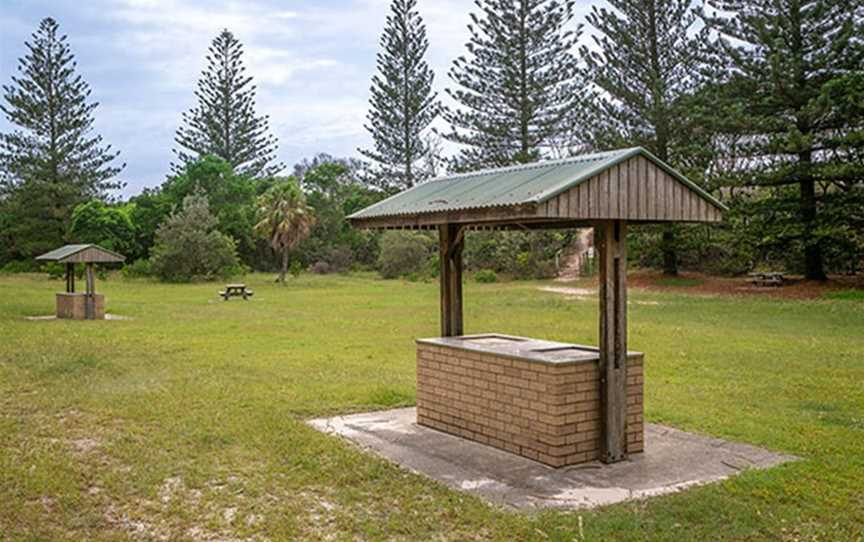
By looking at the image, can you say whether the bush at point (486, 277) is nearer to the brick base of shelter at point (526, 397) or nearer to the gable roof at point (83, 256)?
the gable roof at point (83, 256)

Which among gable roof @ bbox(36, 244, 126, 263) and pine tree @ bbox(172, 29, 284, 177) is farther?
pine tree @ bbox(172, 29, 284, 177)

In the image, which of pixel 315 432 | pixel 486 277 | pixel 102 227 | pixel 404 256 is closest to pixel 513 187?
pixel 315 432

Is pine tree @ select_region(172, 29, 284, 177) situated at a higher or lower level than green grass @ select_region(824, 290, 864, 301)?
higher

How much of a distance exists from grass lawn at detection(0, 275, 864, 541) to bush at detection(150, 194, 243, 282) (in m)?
16.4

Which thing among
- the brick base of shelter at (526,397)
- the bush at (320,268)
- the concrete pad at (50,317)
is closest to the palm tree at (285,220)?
the bush at (320,268)

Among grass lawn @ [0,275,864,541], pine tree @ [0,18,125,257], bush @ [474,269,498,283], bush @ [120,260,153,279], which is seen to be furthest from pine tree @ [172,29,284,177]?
grass lawn @ [0,275,864,541]

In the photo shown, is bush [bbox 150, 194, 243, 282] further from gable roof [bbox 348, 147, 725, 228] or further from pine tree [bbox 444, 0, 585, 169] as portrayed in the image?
gable roof [bbox 348, 147, 725, 228]

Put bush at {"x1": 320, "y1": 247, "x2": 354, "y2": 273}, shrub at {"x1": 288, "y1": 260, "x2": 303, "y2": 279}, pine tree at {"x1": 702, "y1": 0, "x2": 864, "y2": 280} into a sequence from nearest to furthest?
pine tree at {"x1": 702, "y1": 0, "x2": 864, "y2": 280}
shrub at {"x1": 288, "y1": 260, "x2": 303, "y2": 279}
bush at {"x1": 320, "y1": 247, "x2": 354, "y2": 273}

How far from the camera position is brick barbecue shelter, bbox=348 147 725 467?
4.85m

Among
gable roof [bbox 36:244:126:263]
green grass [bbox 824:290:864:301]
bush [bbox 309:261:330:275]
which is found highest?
gable roof [bbox 36:244:126:263]

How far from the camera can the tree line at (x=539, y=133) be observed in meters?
21.5

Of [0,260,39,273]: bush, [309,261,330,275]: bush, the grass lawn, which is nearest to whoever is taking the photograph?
the grass lawn

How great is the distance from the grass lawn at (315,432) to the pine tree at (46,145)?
25583 mm

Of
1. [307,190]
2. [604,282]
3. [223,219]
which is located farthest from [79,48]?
[604,282]
